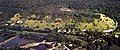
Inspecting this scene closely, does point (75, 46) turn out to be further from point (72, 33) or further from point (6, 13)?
point (6, 13)

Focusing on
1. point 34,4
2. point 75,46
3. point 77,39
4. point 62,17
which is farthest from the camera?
point 34,4

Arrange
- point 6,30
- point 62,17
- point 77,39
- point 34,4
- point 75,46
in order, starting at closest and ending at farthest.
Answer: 1. point 75,46
2. point 77,39
3. point 6,30
4. point 62,17
5. point 34,4

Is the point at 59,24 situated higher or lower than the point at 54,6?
higher

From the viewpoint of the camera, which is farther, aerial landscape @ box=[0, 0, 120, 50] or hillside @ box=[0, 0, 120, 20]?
hillside @ box=[0, 0, 120, 20]

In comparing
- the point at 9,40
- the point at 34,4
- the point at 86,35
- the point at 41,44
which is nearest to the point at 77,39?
the point at 86,35

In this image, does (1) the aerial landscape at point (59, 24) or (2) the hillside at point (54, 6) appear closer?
(1) the aerial landscape at point (59, 24)

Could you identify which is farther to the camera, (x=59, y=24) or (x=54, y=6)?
(x=54, y=6)

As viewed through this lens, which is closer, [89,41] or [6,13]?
[89,41]
